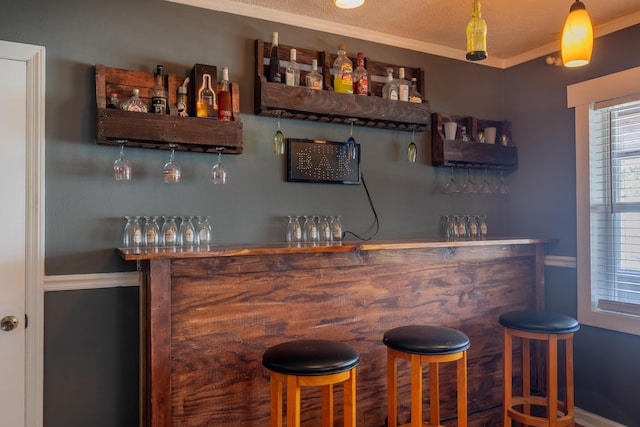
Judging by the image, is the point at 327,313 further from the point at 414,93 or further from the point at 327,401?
the point at 414,93

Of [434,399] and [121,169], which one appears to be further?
[434,399]

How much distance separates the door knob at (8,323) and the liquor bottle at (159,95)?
43.2 inches

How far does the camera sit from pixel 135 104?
2.08 metres

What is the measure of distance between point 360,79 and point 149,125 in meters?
1.20

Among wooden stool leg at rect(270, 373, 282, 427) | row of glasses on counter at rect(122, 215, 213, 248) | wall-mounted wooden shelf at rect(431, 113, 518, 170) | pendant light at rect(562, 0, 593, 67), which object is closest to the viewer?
pendant light at rect(562, 0, 593, 67)

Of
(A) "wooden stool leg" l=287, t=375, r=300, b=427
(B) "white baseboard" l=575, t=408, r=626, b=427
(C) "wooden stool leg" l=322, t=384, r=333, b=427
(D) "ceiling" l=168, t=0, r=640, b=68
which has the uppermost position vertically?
(D) "ceiling" l=168, t=0, r=640, b=68

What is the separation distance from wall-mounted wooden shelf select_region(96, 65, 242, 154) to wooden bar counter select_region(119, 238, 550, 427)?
1.70ft

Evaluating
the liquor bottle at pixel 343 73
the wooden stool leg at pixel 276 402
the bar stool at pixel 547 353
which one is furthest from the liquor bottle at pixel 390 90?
the wooden stool leg at pixel 276 402

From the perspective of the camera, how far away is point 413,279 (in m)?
2.40

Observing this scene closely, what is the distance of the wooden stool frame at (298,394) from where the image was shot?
5.36ft

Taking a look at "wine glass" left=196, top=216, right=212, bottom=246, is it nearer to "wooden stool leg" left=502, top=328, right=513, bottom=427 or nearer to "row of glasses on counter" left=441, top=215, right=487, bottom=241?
"row of glasses on counter" left=441, top=215, right=487, bottom=241

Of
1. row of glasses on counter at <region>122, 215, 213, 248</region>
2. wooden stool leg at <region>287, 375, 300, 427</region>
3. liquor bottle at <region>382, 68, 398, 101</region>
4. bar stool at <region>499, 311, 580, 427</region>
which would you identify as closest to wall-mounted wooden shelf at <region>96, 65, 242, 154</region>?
row of glasses on counter at <region>122, 215, 213, 248</region>

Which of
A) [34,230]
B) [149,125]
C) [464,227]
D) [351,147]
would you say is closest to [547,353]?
[464,227]

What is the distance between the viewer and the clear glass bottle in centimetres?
207
